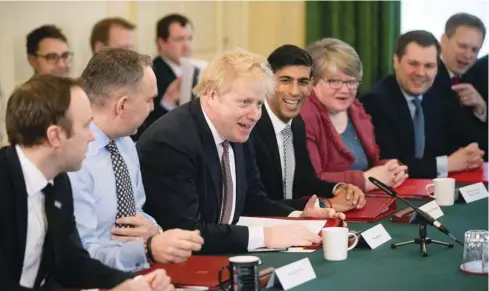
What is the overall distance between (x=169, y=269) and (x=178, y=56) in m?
3.76

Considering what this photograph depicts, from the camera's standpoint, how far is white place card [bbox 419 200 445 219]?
3.50 meters

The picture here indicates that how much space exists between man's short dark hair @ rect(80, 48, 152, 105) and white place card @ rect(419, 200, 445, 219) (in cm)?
130

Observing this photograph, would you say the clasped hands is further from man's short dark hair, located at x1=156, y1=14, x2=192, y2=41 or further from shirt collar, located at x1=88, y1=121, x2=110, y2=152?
man's short dark hair, located at x1=156, y1=14, x2=192, y2=41

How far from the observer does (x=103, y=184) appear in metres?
→ 2.74

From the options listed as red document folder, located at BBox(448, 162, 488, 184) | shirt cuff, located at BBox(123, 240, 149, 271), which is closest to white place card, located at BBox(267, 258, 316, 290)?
shirt cuff, located at BBox(123, 240, 149, 271)

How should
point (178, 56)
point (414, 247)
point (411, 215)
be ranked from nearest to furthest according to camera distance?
point (414, 247), point (411, 215), point (178, 56)

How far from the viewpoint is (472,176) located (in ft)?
14.5

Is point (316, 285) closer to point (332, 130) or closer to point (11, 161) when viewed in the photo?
point (11, 161)

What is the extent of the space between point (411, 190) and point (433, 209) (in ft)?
1.51

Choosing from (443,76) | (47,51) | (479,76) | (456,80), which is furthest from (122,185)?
(479,76)

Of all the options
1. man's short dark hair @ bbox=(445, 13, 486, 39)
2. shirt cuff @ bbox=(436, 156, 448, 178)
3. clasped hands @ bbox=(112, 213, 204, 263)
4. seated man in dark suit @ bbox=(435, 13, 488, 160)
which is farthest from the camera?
man's short dark hair @ bbox=(445, 13, 486, 39)

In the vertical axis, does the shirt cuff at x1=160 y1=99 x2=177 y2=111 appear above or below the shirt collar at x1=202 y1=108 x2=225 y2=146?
below

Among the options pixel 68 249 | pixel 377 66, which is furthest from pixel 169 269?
pixel 377 66

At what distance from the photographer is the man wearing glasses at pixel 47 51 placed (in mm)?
5238
